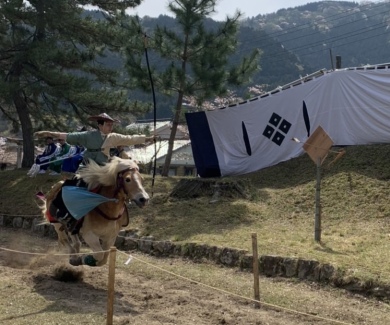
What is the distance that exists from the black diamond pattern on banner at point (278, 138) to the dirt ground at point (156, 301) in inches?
287

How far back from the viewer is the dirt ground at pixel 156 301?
5.57m

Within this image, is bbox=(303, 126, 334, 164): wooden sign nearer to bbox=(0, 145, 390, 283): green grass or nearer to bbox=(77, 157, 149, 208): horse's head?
bbox=(0, 145, 390, 283): green grass

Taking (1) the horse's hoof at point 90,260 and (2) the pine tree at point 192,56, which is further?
(2) the pine tree at point 192,56

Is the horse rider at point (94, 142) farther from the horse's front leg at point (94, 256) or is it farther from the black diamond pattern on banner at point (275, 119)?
the black diamond pattern on banner at point (275, 119)

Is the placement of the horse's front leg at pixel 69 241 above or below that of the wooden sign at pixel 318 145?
below

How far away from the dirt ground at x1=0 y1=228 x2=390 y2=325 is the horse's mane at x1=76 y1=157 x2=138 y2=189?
1.20 metres

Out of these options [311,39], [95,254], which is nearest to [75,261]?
[95,254]

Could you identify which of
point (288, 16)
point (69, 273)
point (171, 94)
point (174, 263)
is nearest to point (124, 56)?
point (171, 94)

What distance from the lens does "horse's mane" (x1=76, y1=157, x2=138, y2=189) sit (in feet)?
22.0

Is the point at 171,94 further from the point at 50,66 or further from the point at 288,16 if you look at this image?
the point at 288,16

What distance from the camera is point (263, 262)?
793 centimetres

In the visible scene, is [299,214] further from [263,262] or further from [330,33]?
[330,33]

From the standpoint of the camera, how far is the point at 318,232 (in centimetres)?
891

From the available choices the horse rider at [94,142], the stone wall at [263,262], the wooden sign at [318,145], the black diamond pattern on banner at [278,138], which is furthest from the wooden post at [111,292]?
Answer: the black diamond pattern on banner at [278,138]
